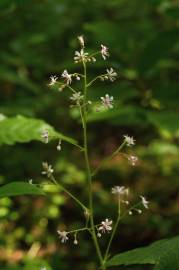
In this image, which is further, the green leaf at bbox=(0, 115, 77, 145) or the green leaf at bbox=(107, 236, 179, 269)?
the green leaf at bbox=(0, 115, 77, 145)

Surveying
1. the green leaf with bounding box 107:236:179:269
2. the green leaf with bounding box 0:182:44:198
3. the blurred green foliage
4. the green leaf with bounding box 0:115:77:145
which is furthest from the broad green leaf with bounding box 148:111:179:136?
the green leaf with bounding box 0:182:44:198

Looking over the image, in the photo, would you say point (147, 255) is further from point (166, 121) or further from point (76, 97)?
point (166, 121)

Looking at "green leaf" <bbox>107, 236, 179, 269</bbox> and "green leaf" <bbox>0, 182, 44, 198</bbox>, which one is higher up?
"green leaf" <bbox>0, 182, 44, 198</bbox>

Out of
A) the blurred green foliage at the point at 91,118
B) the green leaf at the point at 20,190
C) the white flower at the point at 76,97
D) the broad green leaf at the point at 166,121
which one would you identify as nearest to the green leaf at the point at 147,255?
the green leaf at the point at 20,190

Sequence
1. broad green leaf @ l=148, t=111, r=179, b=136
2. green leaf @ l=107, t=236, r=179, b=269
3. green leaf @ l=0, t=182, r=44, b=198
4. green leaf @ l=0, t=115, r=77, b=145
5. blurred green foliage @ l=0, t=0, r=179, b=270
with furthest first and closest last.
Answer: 1. blurred green foliage @ l=0, t=0, r=179, b=270
2. broad green leaf @ l=148, t=111, r=179, b=136
3. green leaf @ l=0, t=115, r=77, b=145
4. green leaf @ l=0, t=182, r=44, b=198
5. green leaf @ l=107, t=236, r=179, b=269

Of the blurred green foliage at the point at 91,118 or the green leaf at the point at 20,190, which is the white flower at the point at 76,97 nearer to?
the green leaf at the point at 20,190

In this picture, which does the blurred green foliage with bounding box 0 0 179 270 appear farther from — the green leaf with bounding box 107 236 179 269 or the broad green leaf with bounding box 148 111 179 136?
the green leaf with bounding box 107 236 179 269

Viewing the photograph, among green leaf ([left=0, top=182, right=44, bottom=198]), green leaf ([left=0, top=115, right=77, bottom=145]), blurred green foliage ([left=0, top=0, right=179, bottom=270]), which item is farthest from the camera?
blurred green foliage ([left=0, top=0, right=179, bottom=270])

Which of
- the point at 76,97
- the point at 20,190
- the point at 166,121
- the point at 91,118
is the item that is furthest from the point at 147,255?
the point at 91,118
